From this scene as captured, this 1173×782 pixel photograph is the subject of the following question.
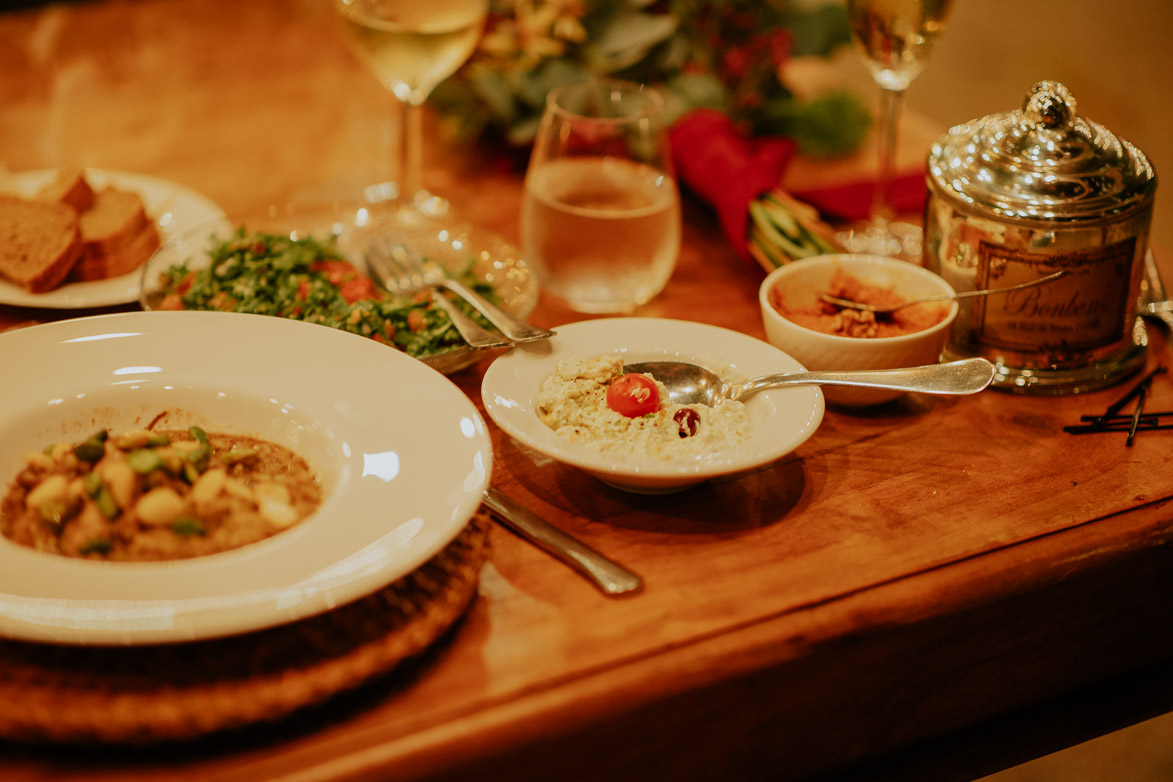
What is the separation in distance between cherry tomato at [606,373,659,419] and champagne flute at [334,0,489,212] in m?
0.66

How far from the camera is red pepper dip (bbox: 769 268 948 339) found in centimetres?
117

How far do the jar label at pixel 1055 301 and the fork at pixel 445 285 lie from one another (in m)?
0.51

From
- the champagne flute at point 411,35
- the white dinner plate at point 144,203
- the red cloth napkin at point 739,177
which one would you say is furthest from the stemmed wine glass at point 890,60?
the white dinner plate at point 144,203

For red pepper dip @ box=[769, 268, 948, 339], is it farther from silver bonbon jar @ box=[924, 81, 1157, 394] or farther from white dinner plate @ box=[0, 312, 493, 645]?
white dinner plate @ box=[0, 312, 493, 645]

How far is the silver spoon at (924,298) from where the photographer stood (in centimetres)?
113

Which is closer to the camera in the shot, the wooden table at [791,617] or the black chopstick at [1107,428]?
the wooden table at [791,617]

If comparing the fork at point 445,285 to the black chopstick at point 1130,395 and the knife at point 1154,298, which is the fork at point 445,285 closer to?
the black chopstick at point 1130,395

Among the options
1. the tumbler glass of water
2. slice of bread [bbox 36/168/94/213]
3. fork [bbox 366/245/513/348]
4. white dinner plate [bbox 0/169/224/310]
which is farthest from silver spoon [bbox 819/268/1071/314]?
slice of bread [bbox 36/168/94/213]

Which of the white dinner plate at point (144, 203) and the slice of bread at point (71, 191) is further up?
the slice of bread at point (71, 191)

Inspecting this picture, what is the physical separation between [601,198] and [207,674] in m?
0.80

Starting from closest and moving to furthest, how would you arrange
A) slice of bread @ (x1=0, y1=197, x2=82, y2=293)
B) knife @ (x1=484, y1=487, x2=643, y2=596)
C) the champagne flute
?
knife @ (x1=484, y1=487, x2=643, y2=596) → slice of bread @ (x1=0, y1=197, x2=82, y2=293) → the champagne flute

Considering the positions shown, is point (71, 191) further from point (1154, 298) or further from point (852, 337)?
point (1154, 298)

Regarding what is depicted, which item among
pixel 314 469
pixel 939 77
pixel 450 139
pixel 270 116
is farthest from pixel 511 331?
pixel 939 77

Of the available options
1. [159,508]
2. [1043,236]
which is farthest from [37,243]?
[1043,236]
